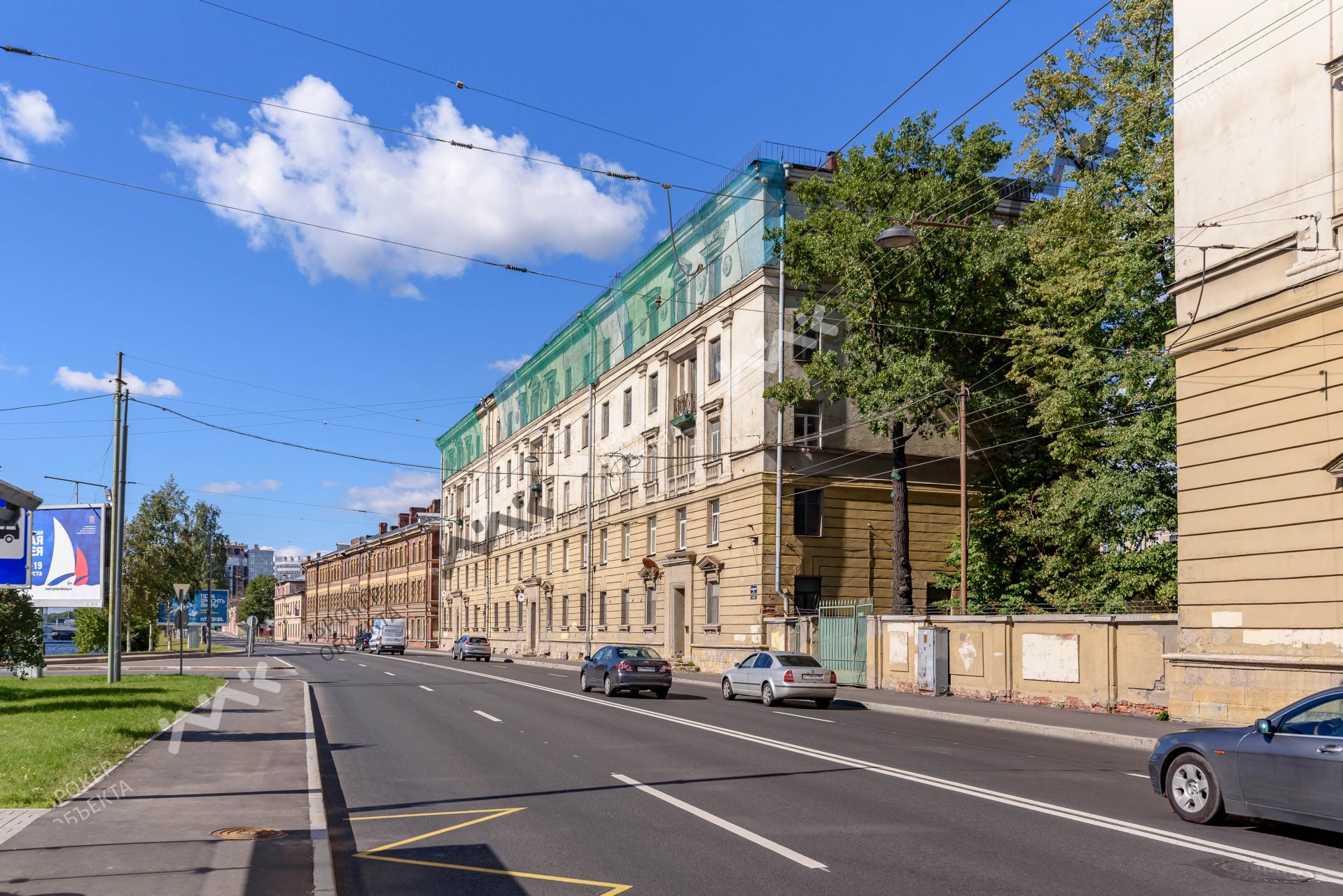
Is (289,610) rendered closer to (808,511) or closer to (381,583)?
(381,583)

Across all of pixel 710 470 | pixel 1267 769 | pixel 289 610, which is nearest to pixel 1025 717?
pixel 1267 769

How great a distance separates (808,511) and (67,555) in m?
24.1

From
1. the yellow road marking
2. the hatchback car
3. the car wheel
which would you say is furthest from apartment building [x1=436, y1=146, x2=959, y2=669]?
the yellow road marking

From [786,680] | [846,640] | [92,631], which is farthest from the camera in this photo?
[92,631]

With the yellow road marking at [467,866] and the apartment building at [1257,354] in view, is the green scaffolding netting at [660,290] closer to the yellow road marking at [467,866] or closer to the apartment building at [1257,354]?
the apartment building at [1257,354]

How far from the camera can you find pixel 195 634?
2016 inches

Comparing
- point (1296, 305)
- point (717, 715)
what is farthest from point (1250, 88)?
point (717, 715)

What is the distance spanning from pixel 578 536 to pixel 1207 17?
4488cm

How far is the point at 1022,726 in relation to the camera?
21531mm

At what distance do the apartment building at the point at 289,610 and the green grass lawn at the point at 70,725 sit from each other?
133040 millimetres

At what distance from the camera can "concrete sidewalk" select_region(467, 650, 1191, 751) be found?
1931cm

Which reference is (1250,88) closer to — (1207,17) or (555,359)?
(1207,17)

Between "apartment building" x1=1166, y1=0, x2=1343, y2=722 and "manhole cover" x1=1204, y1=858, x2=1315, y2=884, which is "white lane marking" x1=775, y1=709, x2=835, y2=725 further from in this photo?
"manhole cover" x1=1204, y1=858, x2=1315, y2=884

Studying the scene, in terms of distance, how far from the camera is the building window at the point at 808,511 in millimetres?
41625
